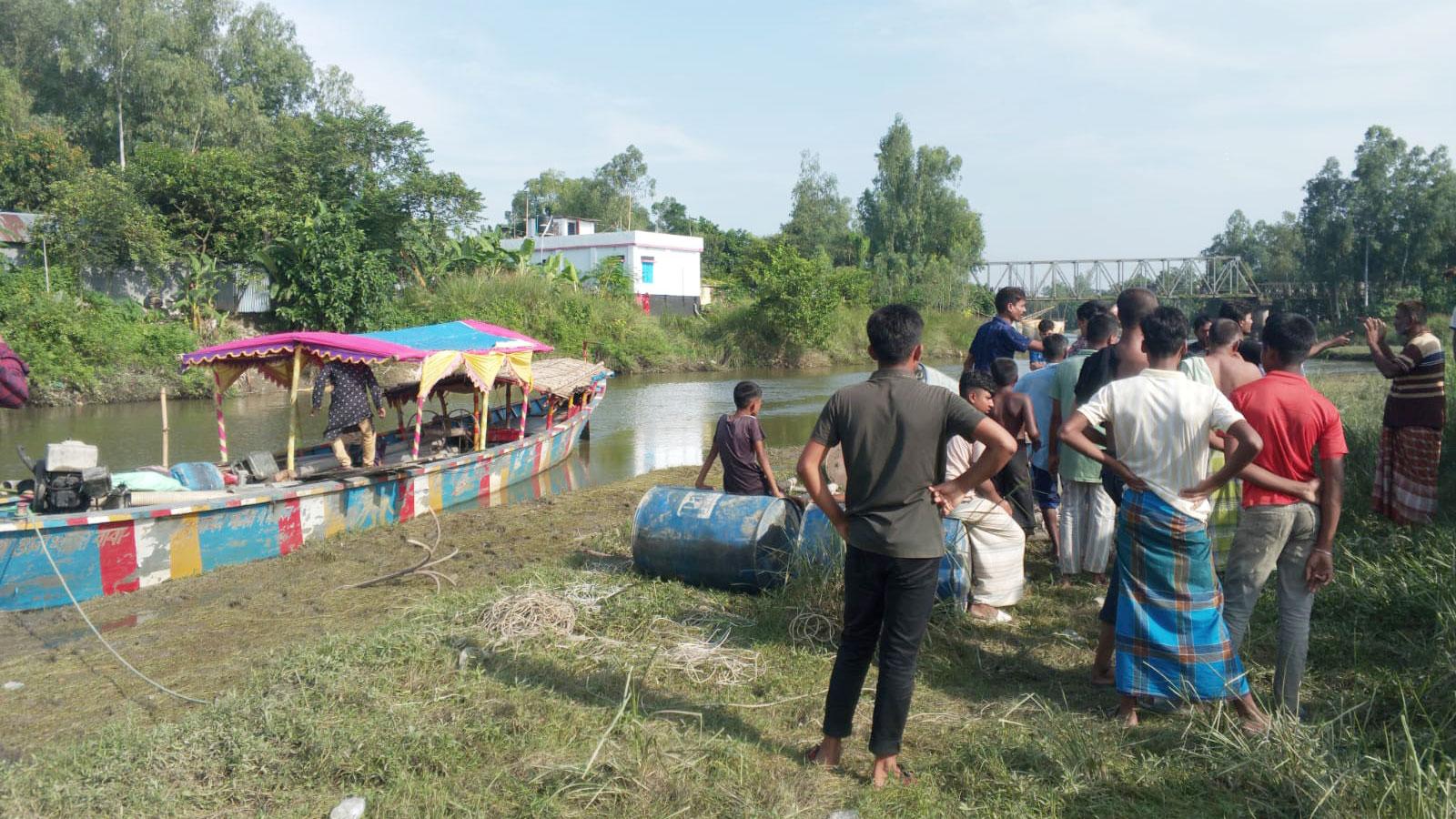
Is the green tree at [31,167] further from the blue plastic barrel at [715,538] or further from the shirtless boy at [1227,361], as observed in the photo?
the shirtless boy at [1227,361]

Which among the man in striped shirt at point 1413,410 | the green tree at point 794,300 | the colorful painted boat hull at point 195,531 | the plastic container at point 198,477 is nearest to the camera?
the man in striped shirt at point 1413,410

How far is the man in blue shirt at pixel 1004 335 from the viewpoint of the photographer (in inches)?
282

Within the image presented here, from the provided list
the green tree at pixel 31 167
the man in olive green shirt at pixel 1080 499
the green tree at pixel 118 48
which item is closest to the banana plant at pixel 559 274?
the green tree at pixel 31 167

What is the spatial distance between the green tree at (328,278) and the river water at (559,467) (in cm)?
293

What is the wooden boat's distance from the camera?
293 inches

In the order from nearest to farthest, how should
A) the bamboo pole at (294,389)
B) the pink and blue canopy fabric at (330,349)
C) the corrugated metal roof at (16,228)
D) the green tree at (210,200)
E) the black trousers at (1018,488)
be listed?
the black trousers at (1018,488)
the bamboo pole at (294,389)
the pink and blue canopy fabric at (330,349)
the corrugated metal roof at (16,228)
the green tree at (210,200)

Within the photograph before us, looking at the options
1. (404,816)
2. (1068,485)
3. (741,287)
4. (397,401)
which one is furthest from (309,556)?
(741,287)

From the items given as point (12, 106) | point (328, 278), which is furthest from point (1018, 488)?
point (12, 106)

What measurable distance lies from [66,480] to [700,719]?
20.3 feet

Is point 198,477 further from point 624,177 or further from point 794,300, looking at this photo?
point 624,177

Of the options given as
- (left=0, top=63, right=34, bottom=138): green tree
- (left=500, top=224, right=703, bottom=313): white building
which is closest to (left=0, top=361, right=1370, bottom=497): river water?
(left=500, top=224, right=703, bottom=313): white building

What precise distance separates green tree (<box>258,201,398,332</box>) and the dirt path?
19.7m

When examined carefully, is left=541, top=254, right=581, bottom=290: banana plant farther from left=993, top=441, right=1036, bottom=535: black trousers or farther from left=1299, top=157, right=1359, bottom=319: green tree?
left=1299, top=157, right=1359, bottom=319: green tree

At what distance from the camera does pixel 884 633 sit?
3.57 meters
